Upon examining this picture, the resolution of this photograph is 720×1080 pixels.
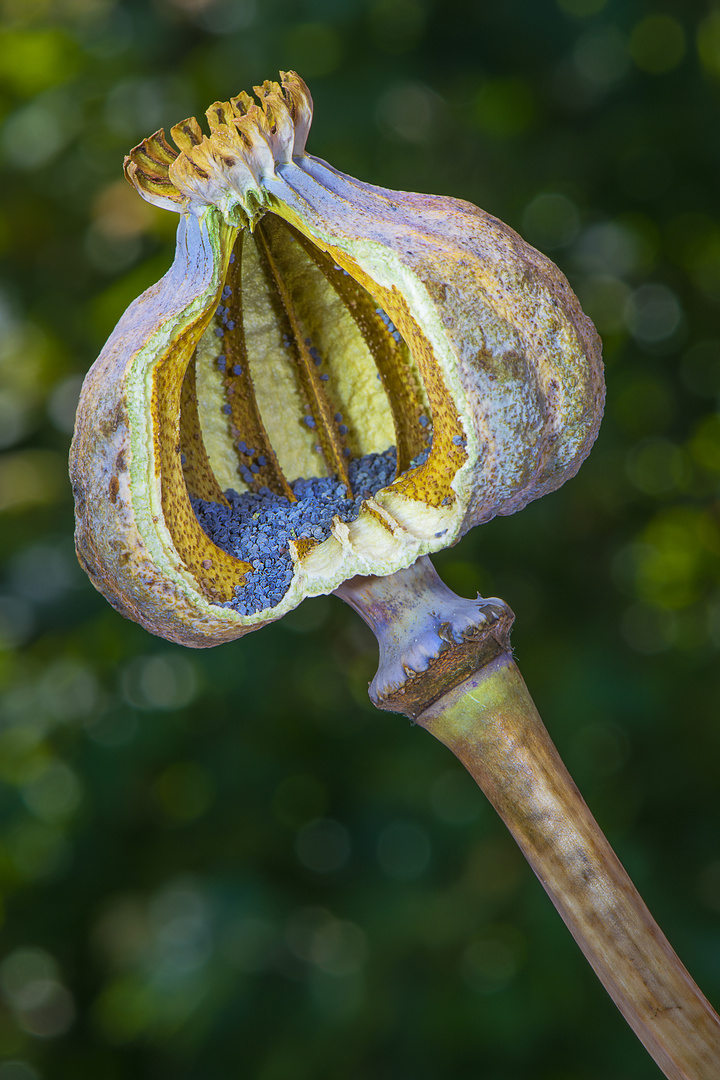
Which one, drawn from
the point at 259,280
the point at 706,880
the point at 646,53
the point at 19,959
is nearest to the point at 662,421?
the point at 646,53

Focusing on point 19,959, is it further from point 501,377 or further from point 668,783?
point 501,377

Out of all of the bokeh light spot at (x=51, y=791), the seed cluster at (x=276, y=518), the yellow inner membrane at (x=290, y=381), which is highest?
the yellow inner membrane at (x=290, y=381)

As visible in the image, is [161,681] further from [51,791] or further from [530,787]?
[530,787]

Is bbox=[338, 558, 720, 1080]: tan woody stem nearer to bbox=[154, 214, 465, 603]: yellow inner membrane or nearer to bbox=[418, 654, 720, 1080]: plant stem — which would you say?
bbox=[418, 654, 720, 1080]: plant stem

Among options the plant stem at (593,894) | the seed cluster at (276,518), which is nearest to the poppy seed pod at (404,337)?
the seed cluster at (276,518)

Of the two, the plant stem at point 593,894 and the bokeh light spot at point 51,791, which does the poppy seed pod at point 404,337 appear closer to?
the plant stem at point 593,894

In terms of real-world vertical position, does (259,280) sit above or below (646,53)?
below

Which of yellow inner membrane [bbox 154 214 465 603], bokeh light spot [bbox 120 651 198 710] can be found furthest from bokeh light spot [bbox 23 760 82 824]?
yellow inner membrane [bbox 154 214 465 603]
